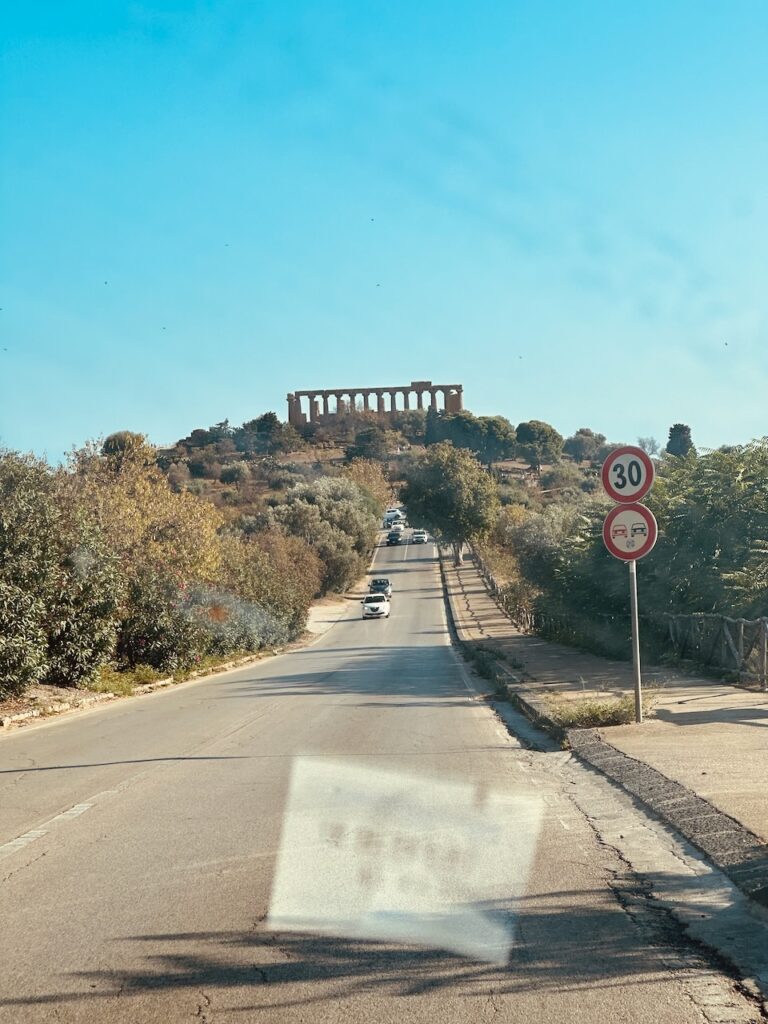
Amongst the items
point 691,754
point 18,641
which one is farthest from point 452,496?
point 691,754

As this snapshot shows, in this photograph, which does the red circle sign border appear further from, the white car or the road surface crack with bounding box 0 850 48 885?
the white car

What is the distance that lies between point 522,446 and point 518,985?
491 feet

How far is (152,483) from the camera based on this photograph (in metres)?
37.1

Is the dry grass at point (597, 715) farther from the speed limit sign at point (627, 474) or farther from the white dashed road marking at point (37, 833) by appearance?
the white dashed road marking at point (37, 833)

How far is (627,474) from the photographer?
12.5 metres

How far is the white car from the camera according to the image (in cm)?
6203

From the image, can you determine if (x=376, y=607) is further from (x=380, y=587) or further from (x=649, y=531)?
(x=649, y=531)

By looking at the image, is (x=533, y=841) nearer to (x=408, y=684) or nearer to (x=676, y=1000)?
(x=676, y=1000)

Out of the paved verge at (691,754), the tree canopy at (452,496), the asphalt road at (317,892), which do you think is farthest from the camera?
the tree canopy at (452,496)

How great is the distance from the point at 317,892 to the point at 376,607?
183 feet

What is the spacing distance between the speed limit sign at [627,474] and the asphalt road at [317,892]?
3.21 meters

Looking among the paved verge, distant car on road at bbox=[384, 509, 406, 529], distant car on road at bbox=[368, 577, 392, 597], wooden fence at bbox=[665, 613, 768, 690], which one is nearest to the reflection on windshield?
the paved verge

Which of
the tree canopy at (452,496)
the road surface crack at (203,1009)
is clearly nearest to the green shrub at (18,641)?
the road surface crack at (203,1009)

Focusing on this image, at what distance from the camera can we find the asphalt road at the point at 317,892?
4.76 meters
